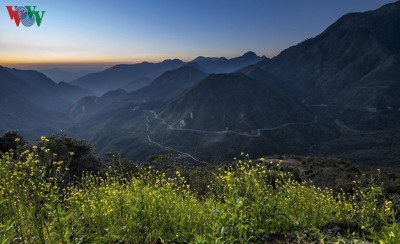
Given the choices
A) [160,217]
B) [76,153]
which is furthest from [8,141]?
[160,217]

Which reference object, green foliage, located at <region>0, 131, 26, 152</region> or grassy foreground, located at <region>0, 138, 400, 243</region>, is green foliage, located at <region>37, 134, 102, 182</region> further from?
grassy foreground, located at <region>0, 138, 400, 243</region>

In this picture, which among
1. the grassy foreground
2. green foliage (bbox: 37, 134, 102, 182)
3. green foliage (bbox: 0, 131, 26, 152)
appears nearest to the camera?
the grassy foreground

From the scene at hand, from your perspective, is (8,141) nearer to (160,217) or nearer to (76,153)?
(76,153)

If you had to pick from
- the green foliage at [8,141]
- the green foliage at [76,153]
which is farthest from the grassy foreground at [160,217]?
the green foliage at [8,141]

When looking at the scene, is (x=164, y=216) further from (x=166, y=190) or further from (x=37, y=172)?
(x=37, y=172)

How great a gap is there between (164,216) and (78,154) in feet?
107

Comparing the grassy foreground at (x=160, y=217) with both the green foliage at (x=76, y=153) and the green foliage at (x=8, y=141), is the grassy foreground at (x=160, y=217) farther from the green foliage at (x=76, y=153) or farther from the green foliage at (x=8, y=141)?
the green foliage at (x=8, y=141)

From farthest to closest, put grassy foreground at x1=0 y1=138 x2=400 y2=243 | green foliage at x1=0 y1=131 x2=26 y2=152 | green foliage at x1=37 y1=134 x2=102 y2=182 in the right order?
green foliage at x1=0 y1=131 x2=26 y2=152 < green foliage at x1=37 y1=134 x2=102 y2=182 < grassy foreground at x1=0 y1=138 x2=400 y2=243

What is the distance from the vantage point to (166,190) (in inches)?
294

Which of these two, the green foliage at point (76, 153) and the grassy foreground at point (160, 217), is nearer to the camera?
the grassy foreground at point (160, 217)

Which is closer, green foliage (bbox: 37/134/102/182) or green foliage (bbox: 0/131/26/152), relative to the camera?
green foliage (bbox: 37/134/102/182)

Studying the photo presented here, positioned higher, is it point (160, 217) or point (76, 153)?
point (160, 217)

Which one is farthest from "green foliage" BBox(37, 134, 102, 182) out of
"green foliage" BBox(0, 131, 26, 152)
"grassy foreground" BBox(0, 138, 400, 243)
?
"grassy foreground" BBox(0, 138, 400, 243)

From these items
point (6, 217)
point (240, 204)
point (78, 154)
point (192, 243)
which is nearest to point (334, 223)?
point (240, 204)
